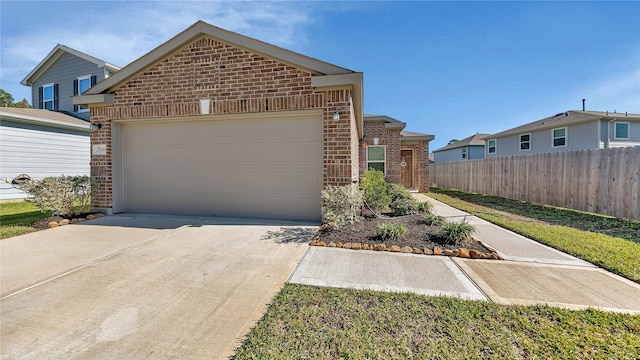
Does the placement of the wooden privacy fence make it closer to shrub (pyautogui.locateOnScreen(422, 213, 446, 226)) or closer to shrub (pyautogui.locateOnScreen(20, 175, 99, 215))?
shrub (pyautogui.locateOnScreen(422, 213, 446, 226))

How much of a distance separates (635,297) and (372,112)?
12602 mm

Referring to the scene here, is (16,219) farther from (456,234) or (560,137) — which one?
(560,137)

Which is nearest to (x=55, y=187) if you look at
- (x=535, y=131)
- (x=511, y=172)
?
(x=511, y=172)

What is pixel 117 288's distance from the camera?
9.75ft

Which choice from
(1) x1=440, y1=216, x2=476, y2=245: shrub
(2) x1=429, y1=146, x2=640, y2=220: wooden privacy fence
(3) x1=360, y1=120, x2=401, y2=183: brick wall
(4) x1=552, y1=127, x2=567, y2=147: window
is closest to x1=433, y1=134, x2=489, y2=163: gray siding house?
(4) x1=552, y1=127, x2=567, y2=147: window

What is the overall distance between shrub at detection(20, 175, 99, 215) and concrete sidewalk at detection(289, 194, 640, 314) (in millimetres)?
6332

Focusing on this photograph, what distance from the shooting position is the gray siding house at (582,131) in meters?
15.7

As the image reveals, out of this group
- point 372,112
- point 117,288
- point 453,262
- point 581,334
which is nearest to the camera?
point 581,334

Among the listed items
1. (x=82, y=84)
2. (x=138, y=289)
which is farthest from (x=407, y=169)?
(x=82, y=84)

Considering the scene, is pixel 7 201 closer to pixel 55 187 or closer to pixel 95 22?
pixel 55 187

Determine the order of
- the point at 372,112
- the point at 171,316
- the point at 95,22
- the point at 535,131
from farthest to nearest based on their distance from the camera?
the point at 535,131, the point at 372,112, the point at 95,22, the point at 171,316

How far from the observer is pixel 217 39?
6.14 m

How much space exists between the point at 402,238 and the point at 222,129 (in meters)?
5.03

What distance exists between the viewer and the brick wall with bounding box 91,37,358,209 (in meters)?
5.61
